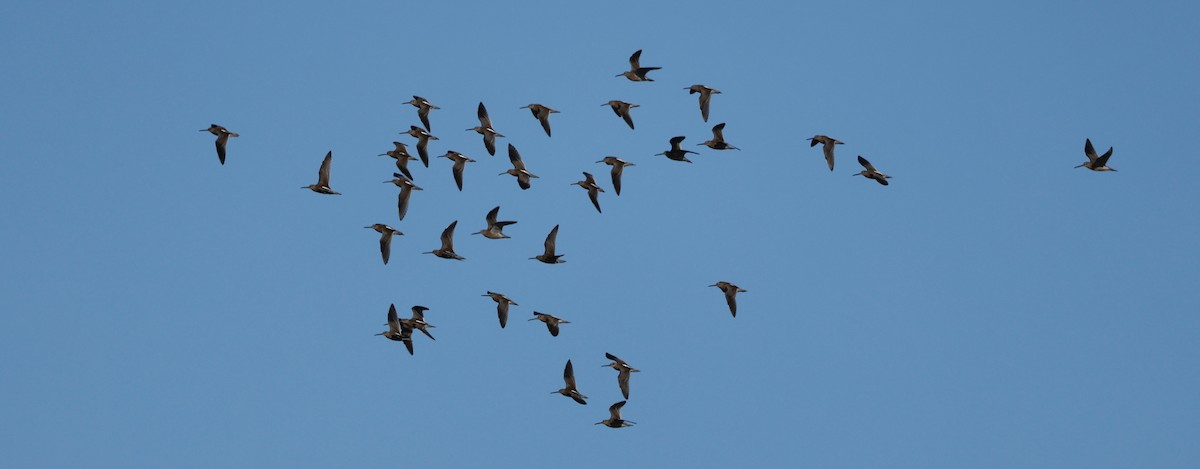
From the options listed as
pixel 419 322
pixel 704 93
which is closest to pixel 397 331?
pixel 419 322

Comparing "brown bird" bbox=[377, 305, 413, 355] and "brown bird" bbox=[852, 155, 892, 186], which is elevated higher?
"brown bird" bbox=[852, 155, 892, 186]

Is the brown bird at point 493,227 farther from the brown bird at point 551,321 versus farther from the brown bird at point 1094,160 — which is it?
the brown bird at point 1094,160

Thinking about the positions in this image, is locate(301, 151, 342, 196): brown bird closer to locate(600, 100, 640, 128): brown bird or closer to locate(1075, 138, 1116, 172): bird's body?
locate(600, 100, 640, 128): brown bird

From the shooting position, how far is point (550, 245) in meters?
62.0

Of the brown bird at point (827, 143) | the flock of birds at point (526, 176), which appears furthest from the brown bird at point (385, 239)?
the brown bird at point (827, 143)

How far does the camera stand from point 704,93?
210 feet

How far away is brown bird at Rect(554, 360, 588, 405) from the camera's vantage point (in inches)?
2427

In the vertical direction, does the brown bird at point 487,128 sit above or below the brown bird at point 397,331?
above

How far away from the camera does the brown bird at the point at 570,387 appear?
6166 centimetres

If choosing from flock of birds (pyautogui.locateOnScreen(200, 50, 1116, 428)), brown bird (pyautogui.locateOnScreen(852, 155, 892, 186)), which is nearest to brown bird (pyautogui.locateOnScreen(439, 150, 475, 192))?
flock of birds (pyautogui.locateOnScreen(200, 50, 1116, 428))

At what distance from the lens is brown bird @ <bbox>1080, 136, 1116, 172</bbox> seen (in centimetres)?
6444

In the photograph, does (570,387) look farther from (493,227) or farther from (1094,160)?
(1094,160)

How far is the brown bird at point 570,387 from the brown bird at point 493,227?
454 centimetres

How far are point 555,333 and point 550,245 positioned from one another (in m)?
2.93
